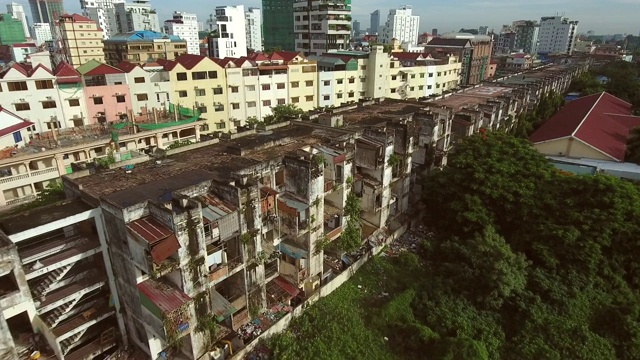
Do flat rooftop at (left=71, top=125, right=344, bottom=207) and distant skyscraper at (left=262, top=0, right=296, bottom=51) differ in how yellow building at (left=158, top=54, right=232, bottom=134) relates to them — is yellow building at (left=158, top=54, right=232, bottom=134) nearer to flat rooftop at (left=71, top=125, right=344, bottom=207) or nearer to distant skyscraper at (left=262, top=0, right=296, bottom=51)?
flat rooftop at (left=71, top=125, right=344, bottom=207)

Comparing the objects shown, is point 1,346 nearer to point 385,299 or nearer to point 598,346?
point 385,299

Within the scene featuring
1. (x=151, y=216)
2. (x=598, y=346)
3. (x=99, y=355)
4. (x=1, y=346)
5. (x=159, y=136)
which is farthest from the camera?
(x=159, y=136)

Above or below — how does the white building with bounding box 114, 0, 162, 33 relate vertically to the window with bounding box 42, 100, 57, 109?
above

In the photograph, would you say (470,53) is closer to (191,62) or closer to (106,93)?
(191,62)

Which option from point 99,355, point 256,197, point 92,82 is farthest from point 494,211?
point 92,82

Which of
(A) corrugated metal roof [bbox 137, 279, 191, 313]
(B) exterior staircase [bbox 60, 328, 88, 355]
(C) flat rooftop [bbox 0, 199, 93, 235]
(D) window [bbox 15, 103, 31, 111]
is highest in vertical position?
(D) window [bbox 15, 103, 31, 111]

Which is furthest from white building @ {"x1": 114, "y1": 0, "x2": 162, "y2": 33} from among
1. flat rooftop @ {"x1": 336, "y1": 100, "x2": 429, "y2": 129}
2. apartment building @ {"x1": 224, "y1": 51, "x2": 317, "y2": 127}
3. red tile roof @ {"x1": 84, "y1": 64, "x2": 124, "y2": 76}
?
flat rooftop @ {"x1": 336, "y1": 100, "x2": 429, "y2": 129}
